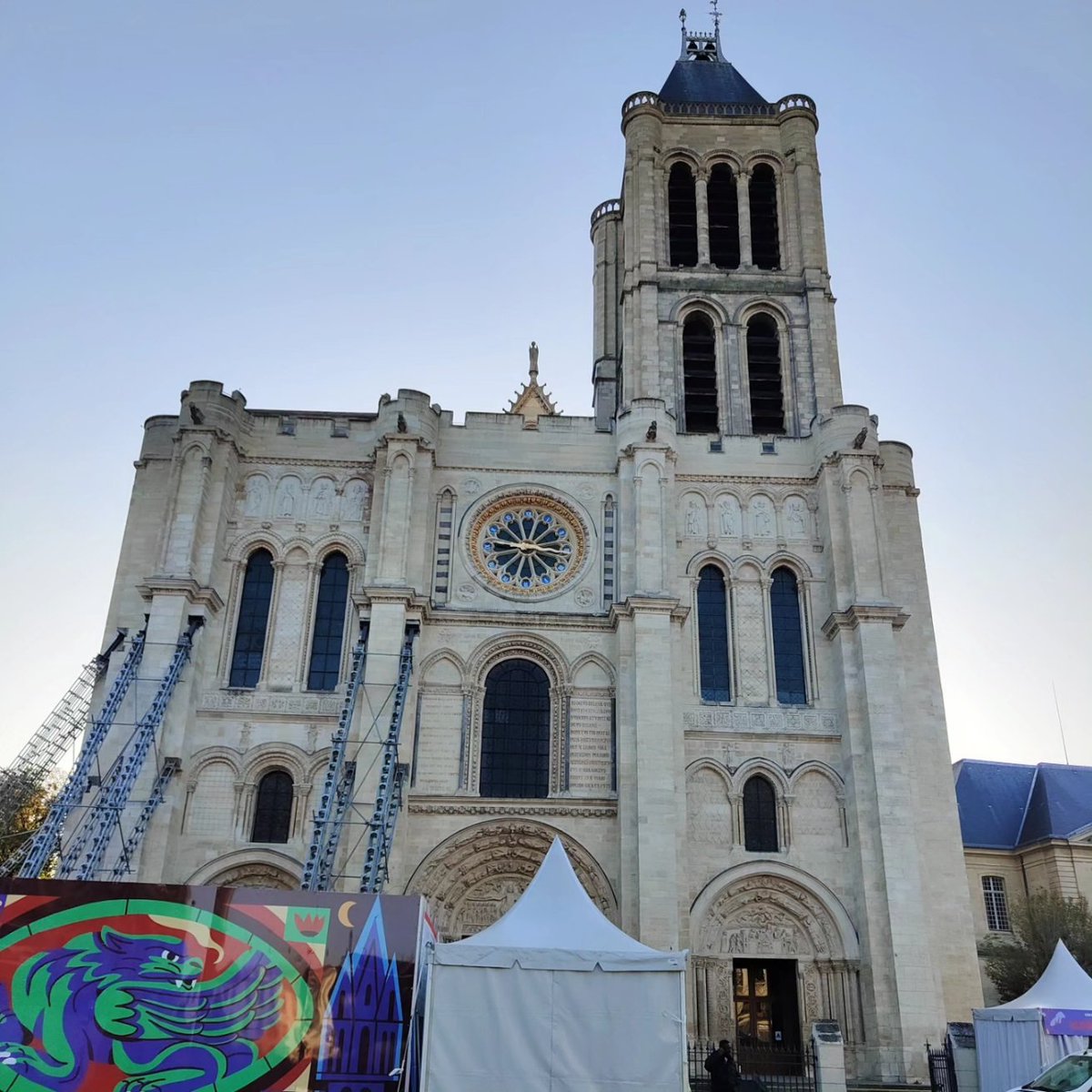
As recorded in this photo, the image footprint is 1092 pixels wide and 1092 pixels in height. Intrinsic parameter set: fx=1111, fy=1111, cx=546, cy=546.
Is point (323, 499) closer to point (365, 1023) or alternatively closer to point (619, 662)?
point (619, 662)

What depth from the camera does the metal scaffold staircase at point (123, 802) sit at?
1991 centimetres

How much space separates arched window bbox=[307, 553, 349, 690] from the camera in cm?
2400

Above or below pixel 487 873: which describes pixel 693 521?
above

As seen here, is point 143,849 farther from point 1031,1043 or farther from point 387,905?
point 1031,1043

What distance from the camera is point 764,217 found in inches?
1238

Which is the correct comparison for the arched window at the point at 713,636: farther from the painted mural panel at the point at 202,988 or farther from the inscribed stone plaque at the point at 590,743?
the painted mural panel at the point at 202,988

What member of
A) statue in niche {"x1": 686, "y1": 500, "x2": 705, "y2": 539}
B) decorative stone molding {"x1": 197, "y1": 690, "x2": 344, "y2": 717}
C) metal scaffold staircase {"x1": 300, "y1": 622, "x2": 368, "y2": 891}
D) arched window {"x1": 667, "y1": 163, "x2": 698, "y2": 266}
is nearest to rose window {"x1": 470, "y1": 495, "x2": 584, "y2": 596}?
statue in niche {"x1": 686, "y1": 500, "x2": 705, "y2": 539}

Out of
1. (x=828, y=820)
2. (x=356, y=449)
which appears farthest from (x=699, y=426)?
(x=828, y=820)

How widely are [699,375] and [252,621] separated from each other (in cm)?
1298

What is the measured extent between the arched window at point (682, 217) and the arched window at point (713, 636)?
1001cm

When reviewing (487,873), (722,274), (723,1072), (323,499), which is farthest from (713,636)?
(723,1072)

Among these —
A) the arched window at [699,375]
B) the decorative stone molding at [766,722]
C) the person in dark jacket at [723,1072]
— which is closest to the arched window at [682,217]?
the arched window at [699,375]

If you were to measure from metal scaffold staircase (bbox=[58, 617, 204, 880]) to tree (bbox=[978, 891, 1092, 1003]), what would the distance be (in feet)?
70.6

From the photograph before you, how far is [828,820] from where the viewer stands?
75.3 ft
